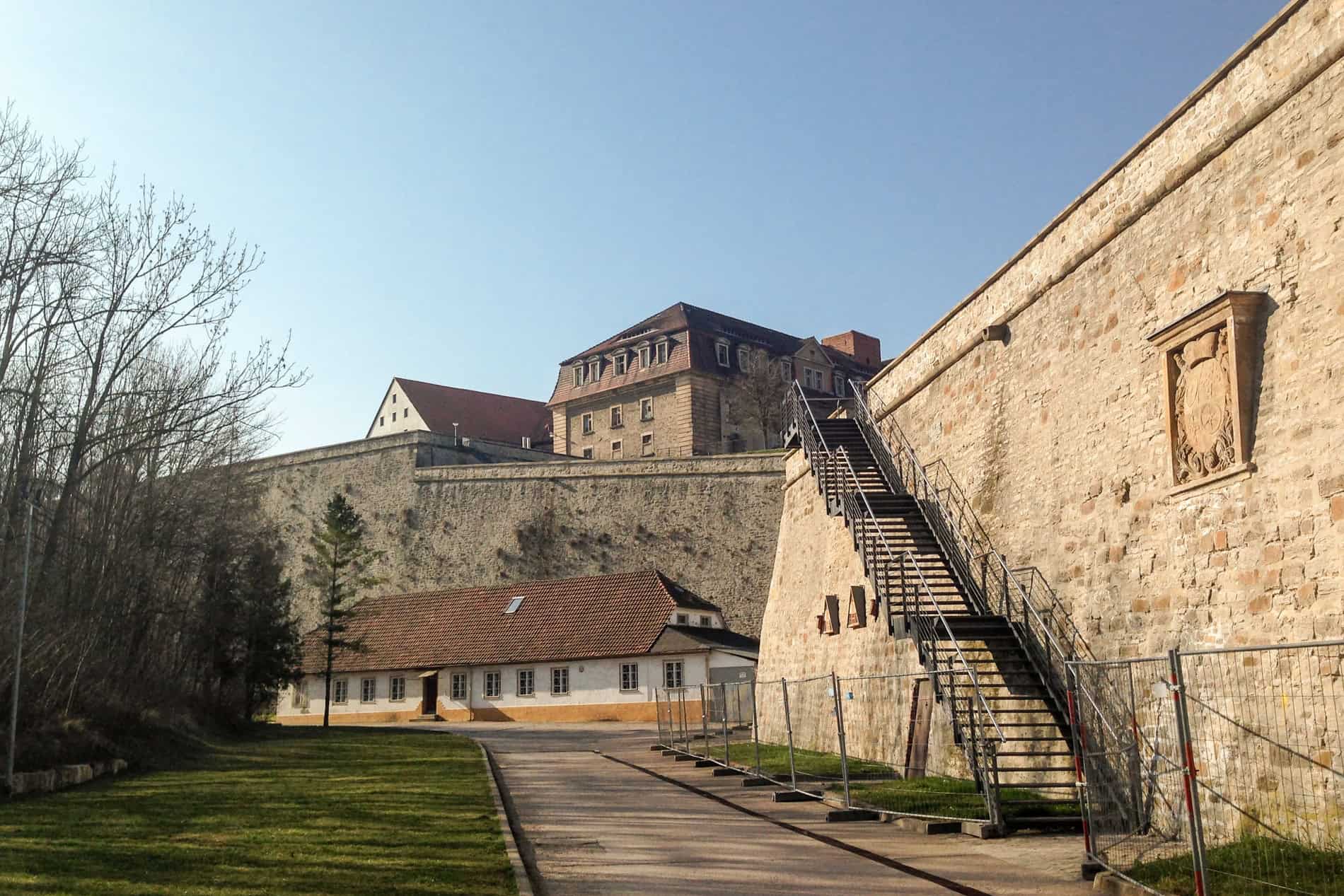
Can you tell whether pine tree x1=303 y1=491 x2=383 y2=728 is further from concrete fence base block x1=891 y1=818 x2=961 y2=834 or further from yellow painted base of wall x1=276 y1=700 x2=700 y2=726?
concrete fence base block x1=891 y1=818 x2=961 y2=834

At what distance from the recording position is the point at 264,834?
1088cm

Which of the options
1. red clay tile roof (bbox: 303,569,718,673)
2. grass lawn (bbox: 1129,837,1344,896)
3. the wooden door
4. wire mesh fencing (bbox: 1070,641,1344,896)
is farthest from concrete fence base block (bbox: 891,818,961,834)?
the wooden door

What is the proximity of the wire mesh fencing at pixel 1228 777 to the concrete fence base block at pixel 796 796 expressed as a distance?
4110 millimetres

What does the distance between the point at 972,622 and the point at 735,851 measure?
5589 mm

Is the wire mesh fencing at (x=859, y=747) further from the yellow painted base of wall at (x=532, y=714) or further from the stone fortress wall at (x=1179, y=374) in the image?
the yellow painted base of wall at (x=532, y=714)

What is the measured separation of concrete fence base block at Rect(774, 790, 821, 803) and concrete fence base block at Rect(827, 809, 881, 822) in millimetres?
1685

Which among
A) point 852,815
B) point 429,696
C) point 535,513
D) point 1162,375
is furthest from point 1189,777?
point 535,513

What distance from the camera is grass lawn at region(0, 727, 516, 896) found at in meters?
8.28

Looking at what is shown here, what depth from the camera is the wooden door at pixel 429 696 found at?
43000 mm

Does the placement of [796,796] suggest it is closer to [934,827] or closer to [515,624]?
[934,827]

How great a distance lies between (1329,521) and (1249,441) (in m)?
1.32

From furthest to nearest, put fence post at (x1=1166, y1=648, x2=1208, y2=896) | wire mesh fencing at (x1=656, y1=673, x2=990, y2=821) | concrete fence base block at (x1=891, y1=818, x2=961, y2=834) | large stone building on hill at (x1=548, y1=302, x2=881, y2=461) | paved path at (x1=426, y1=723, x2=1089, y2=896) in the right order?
large stone building on hill at (x1=548, y1=302, x2=881, y2=461) → wire mesh fencing at (x1=656, y1=673, x2=990, y2=821) → concrete fence base block at (x1=891, y1=818, x2=961, y2=834) → paved path at (x1=426, y1=723, x2=1089, y2=896) → fence post at (x1=1166, y1=648, x2=1208, y2=896)

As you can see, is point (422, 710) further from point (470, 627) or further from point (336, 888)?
point (336, 888)

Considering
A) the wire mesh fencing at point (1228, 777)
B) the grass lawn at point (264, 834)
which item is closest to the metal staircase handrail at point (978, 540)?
the wire mesh fencing at point (1228, 777)
